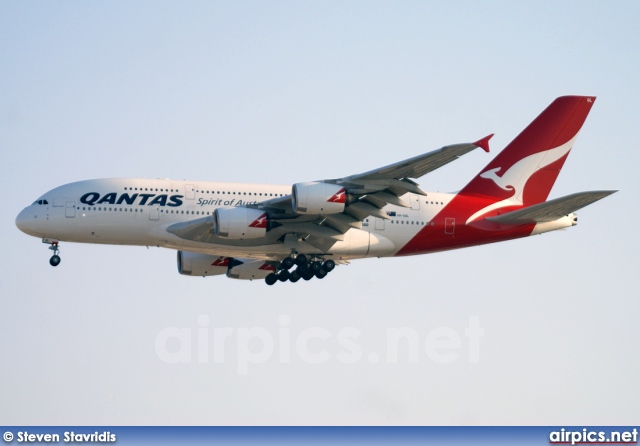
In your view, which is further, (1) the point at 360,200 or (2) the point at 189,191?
(2) the point at 189,191

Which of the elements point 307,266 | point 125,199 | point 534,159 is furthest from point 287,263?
point 534,159

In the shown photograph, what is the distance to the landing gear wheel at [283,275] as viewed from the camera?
2254 inches

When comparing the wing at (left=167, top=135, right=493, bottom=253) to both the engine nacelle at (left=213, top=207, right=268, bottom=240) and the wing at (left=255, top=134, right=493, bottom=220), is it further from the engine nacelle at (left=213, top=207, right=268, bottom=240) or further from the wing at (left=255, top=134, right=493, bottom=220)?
the engine nacelle at (left=213, top=207, right=268, bottom=240)

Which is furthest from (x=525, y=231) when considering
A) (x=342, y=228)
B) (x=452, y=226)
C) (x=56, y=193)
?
(x=56, y=193)

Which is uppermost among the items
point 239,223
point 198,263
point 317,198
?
point 317,198

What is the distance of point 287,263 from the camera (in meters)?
55.5

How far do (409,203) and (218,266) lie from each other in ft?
34.2

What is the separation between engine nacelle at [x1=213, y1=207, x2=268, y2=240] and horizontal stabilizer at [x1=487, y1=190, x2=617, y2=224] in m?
10.6

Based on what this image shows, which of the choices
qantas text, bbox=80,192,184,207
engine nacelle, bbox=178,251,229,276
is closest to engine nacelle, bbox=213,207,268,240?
qantas text, bbox=80,192,184,207

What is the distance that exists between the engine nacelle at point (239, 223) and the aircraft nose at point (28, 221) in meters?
7.68

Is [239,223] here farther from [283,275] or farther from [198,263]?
[198,263]

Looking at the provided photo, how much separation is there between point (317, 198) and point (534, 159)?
42.4 feet

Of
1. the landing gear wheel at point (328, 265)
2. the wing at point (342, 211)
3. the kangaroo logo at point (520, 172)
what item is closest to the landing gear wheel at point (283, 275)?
the landing gear wheel at point (328, 265)

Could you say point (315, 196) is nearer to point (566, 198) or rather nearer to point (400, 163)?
point (400, 163)
